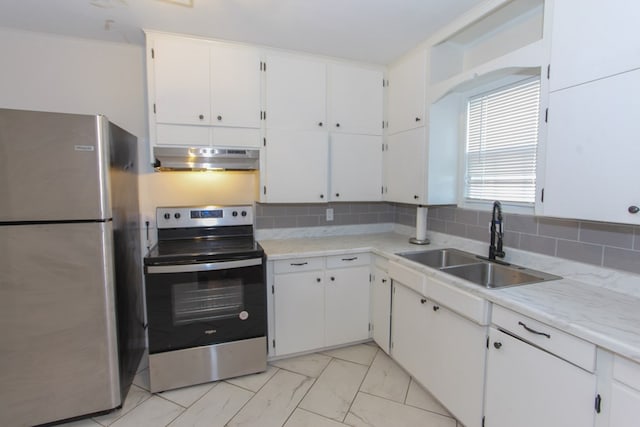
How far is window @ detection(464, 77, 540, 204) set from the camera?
191cm

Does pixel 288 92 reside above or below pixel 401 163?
above

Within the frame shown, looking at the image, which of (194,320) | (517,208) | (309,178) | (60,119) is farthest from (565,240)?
(60,119)

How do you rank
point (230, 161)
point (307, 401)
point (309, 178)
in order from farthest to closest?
point (309, 178)
point (230, 161)
point (307, 401)

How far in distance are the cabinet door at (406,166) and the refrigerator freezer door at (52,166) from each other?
2.14m

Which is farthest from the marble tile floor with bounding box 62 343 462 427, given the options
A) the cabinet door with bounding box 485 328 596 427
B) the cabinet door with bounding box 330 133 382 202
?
the cabinet door with bounding box 330 133 382 202

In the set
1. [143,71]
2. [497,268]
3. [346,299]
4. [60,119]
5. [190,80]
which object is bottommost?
[346,299]

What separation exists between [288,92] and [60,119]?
1.52 metres

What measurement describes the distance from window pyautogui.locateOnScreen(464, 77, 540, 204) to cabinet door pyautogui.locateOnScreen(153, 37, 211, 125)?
6.79 feet

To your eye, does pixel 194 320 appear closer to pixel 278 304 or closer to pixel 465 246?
pixel 278 304

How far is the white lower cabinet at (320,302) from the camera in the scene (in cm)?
236

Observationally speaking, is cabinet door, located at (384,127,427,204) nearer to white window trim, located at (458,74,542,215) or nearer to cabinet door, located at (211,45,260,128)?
white window trim, located at (458,74,542,215)

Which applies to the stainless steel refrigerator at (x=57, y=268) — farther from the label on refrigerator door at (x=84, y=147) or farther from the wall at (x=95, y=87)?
the wall at (x=95, y=87)

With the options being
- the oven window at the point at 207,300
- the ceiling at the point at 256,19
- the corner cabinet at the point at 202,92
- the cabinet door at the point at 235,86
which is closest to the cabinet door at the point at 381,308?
the oven window at the point at 207,300

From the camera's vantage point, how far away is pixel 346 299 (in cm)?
253
